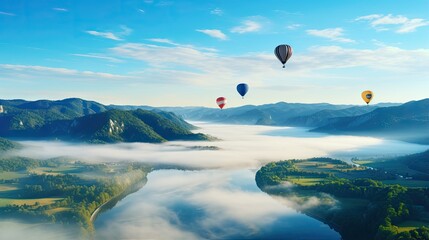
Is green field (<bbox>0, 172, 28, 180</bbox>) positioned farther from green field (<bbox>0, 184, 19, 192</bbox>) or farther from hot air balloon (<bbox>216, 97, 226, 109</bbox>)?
hot air balloon (<bbox>216, 97, 226, 109</bbox>)

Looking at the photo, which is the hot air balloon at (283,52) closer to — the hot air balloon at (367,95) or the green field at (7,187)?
the hot air balloon at (367,95)

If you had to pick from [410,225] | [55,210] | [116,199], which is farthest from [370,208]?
[55,210]

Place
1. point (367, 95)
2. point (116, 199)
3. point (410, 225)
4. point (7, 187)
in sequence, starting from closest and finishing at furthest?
1. point (410, 225)
2. point (116, 199)
3. point (367, 95)
4. point (7, 187)

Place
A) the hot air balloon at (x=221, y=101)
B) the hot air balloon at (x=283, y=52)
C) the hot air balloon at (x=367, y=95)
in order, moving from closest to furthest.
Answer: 1. the hot air balloon at (x=283, y=52)
2. the hot air balloon at (x=221, y=101)
3. the hot air balloon at (x=367, y=95)

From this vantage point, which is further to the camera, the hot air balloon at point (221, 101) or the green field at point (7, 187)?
the green field at point (7, 187)

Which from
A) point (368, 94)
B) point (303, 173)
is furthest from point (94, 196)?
point (368, 94)

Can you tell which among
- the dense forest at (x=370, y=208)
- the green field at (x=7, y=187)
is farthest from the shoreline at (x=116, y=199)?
the dense forest at (x=370, y=208)

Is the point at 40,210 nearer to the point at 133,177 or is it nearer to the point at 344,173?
the point at 133,177

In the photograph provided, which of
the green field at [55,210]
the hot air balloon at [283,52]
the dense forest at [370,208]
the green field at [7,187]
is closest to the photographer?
the dense forest at [370,208]

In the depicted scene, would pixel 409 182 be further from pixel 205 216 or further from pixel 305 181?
pixel 205 216

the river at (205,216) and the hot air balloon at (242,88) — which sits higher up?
the hot air balloon at (242,88)

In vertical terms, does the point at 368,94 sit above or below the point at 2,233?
above
